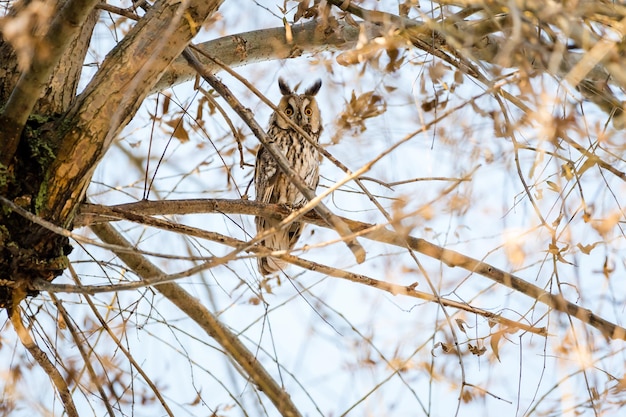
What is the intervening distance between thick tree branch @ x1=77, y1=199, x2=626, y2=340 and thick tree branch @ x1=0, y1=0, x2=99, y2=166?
0.33 metres

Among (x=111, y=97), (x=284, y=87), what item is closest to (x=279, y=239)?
(x=284, y=87)

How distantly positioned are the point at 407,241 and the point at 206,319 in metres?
0.75

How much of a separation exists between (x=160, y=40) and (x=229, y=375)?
37.7 inches

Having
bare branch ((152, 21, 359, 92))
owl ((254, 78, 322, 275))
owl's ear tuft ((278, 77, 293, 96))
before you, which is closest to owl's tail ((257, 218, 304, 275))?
owl ((254, 78, 322, 275))

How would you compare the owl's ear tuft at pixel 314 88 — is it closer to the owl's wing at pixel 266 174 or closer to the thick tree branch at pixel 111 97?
the owl's wing at pixel 266 174

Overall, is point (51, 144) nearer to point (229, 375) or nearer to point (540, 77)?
point (229, 375)

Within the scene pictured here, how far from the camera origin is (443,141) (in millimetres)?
1968

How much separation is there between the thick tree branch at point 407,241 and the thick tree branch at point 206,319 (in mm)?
210

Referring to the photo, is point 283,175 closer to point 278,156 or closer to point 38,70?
point 278,156

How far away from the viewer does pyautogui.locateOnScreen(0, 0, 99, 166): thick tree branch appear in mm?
1629

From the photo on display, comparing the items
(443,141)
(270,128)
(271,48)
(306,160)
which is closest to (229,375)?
(443,141)

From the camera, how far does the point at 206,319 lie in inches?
99.8

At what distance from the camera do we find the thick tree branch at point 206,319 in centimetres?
237

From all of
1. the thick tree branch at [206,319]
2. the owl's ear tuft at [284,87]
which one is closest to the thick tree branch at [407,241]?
the thick tree branch at [206,319]
